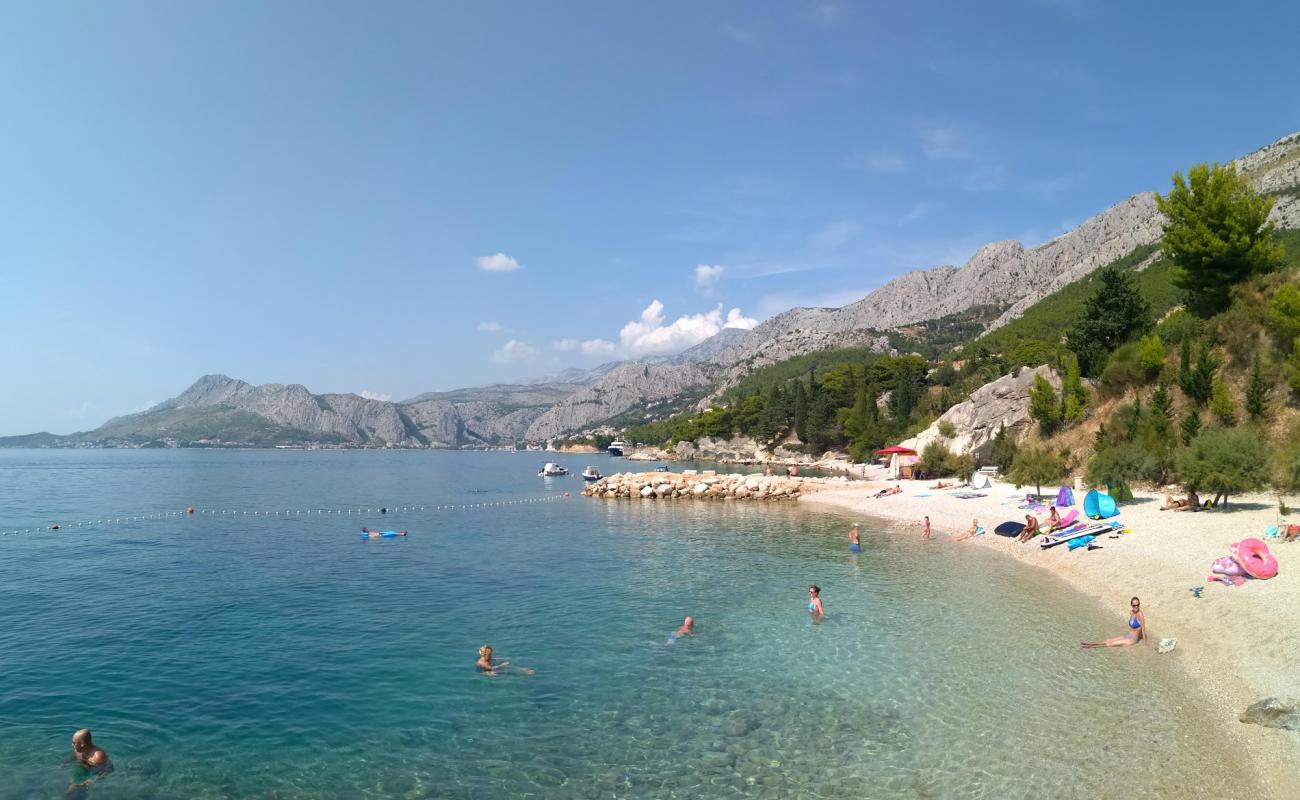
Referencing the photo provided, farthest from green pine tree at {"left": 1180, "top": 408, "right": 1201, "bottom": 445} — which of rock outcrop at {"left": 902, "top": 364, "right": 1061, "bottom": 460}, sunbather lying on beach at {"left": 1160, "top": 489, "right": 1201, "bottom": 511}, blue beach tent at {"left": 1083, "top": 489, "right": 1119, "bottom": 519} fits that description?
rock outcrop at {"left": 902, "top": 364, "right": 1061, "bottom": 460}

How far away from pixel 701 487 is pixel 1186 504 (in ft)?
129

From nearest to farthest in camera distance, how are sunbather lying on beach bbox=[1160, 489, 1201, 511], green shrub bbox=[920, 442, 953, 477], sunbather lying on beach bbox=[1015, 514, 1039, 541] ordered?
→ sunbather lying on beach bbox=[1160, 489, 1201, 511]
sunbather lying on beach bbox=[1015, 514, 1039, 541]
green shrub bbox=[920, 442, 953, 477]

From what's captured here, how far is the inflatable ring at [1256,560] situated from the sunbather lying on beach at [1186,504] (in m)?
10.7

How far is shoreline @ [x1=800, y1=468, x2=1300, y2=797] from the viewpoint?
39.3ft

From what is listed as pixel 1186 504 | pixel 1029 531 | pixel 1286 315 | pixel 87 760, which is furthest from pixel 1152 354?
pixel 87 760

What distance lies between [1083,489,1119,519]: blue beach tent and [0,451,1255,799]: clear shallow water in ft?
19.4

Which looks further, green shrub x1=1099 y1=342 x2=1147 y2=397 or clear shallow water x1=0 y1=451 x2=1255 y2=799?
green shrub x1=1099 y1=342 x2=1147 y2=397

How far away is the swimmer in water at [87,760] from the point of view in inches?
455

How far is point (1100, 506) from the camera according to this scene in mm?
30422

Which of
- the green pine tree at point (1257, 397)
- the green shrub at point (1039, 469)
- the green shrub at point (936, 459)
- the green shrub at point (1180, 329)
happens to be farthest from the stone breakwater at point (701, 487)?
the green pine tree at point (1257, 397)

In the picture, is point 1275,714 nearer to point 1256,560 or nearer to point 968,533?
point 1256,560

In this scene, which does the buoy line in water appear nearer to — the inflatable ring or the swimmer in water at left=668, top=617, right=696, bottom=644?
the swimmer in water at left=668, top=617, right=696, bottom=644

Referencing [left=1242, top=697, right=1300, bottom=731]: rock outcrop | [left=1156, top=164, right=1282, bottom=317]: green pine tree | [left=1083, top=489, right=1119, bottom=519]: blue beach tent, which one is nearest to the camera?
[left=1242, top=697, right=1300, bottom=731]: rock outcrop

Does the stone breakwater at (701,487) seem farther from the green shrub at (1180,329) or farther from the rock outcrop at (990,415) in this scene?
the green shrub at (1180,329)
